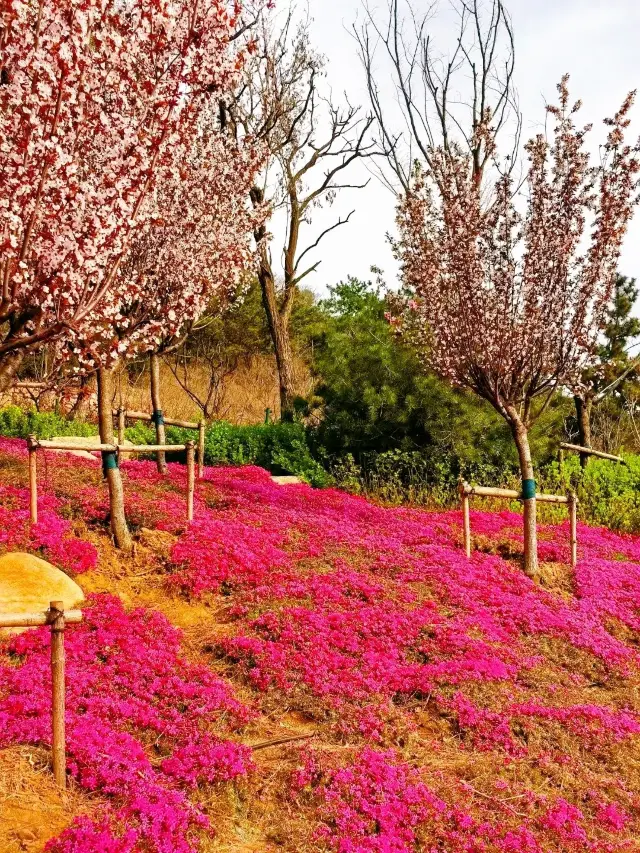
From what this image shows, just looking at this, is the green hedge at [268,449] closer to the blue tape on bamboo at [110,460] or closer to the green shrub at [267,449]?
the green shrub at [267,449]

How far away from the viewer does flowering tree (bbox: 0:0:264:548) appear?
5156 millimetres

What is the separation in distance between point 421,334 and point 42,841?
521 inches

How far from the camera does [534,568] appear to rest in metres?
11.0

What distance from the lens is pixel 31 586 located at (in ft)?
25.7

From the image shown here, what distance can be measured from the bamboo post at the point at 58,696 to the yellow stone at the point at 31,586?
8.95ft

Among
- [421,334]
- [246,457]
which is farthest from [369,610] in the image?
[246,457]

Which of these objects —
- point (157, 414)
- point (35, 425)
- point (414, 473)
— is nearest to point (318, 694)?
point (157, 414)

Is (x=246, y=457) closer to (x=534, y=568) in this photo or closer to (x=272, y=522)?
(x=272, y=522)

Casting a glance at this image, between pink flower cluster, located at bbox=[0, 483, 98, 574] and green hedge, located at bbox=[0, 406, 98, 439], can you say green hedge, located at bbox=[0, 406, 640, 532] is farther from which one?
pink flower cluster, located at bbox=[0, 483, 98, 574]

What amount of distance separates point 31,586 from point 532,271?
847 cm

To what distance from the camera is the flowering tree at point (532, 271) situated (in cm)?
1062

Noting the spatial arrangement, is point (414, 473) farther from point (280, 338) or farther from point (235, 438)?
point (280, 338)

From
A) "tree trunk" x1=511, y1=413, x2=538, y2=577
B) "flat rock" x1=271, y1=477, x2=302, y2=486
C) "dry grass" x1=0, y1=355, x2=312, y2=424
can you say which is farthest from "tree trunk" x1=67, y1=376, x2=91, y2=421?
"tree trunk" x1=511, y1=413, x2=538, y2=577

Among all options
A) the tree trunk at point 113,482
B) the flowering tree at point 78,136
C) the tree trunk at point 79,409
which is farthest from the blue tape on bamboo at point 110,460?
the tree trunk at point 79,409
